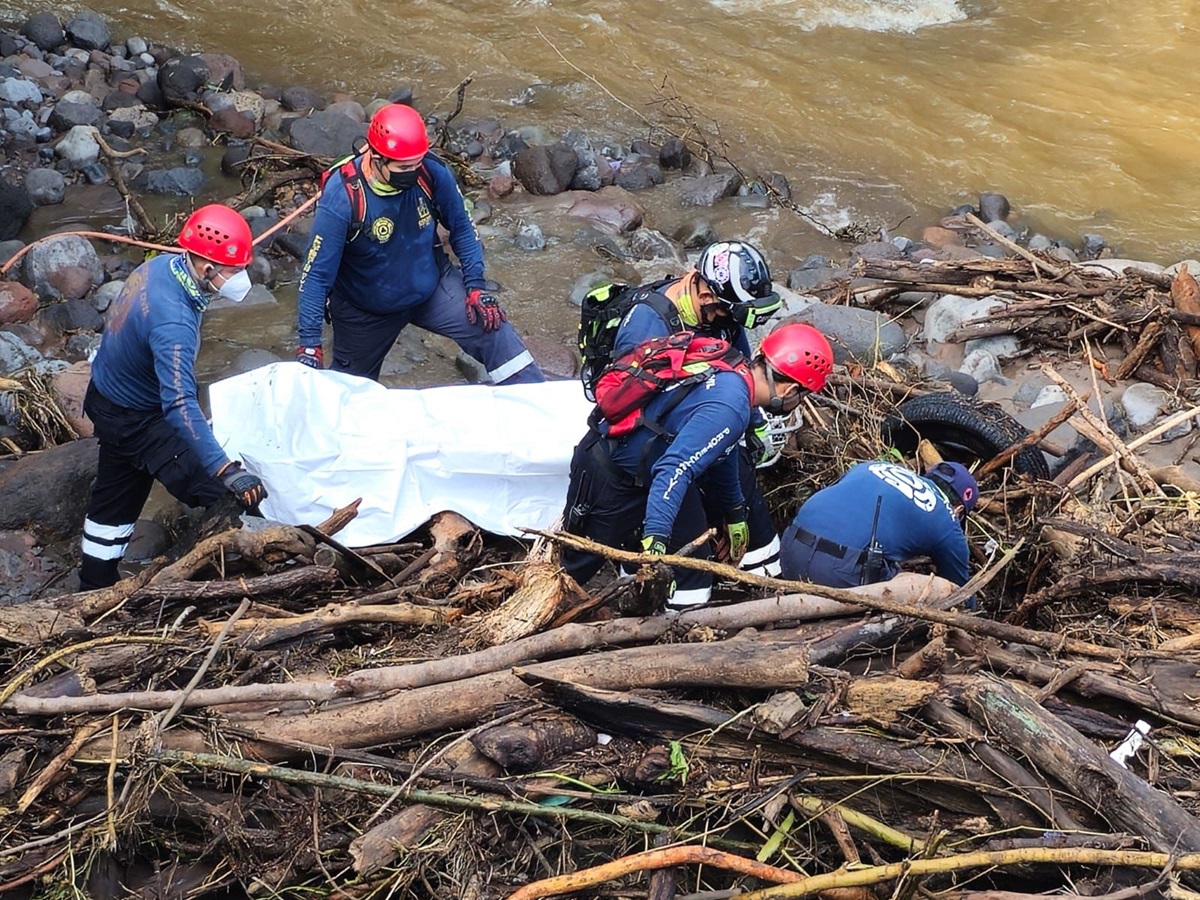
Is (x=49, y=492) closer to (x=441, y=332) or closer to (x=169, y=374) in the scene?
(x=169, y=374)

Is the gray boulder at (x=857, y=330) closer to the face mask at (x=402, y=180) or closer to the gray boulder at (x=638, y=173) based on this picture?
the face mask at (x=402, y=180)

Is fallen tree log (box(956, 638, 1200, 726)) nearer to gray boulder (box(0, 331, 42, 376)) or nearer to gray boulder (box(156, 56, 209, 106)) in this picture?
gray boulder (box(0, 331, 42, 376))

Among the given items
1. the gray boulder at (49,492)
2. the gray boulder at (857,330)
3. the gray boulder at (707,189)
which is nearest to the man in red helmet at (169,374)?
the gray boulder at (49,492)

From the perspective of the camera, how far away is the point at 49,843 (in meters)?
3.03

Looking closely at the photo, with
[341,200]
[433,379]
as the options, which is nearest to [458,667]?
[341,200]

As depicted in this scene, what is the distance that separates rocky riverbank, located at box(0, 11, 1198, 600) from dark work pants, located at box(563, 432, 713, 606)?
218 cm

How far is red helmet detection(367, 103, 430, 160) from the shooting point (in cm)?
545

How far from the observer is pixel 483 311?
6098 millimetres

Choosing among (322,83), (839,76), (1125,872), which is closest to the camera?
(1125,872)

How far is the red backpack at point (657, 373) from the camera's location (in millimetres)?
4379

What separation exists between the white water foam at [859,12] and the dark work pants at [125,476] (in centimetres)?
1090

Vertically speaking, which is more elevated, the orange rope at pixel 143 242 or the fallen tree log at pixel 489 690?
the orange rope at pixel 143 242

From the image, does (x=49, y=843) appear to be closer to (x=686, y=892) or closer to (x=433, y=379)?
(x=686, y=892)

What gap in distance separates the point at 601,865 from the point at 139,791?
1281mm
